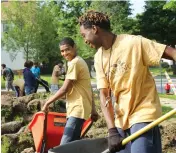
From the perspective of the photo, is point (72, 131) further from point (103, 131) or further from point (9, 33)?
point (9, 33)

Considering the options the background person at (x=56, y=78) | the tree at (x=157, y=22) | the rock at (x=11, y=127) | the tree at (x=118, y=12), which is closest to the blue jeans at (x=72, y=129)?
the rock at (x=11, y=127)

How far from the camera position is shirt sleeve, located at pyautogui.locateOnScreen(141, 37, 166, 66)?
3.07 m

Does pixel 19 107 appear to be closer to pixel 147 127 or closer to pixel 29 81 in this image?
pixel 29 81

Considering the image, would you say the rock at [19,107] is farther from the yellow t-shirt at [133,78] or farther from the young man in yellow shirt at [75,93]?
the yellow t-shirt at [133,78]

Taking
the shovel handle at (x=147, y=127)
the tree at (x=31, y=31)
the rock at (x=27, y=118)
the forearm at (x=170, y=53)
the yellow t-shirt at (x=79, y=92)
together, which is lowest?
the rock at (x=27, y=118)

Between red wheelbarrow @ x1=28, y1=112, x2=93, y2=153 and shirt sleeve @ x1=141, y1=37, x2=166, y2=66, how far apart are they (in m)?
2.16

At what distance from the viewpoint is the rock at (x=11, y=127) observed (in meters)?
8.34

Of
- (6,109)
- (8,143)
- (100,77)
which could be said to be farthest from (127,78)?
(6,109)

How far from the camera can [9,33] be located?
135 ft

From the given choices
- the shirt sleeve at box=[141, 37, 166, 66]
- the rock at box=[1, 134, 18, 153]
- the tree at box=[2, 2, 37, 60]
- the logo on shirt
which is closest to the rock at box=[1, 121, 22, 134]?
the rock at box=[1, 134, 18, 153]

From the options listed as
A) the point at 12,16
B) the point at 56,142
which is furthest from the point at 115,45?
the point at 12,16

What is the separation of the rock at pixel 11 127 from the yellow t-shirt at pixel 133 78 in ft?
17.6

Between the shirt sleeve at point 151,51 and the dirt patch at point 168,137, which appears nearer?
the shirt sleeve at point 151,51

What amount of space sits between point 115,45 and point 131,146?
0.72 metres
